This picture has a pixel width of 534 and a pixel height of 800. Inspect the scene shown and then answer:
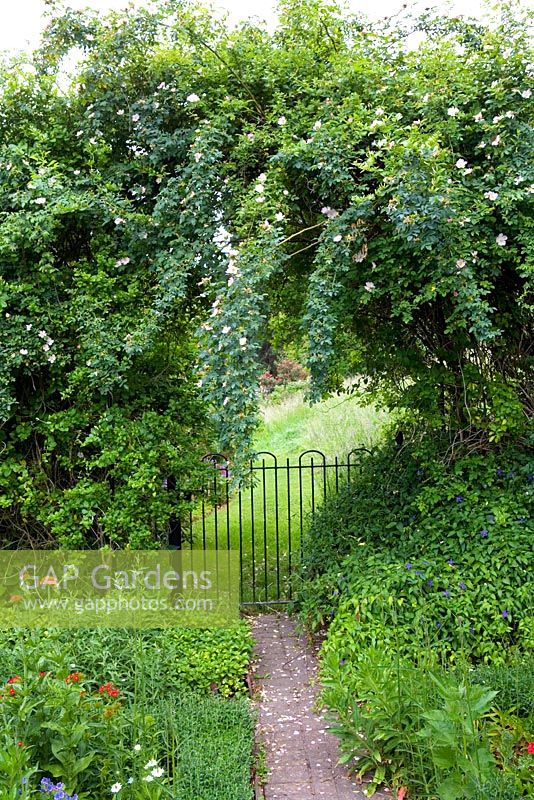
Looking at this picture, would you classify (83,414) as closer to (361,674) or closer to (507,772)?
(361,674)

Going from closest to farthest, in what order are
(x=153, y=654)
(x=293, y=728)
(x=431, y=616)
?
(x=293, y=728) → (x=153, y=654) → (x=431, y=616)

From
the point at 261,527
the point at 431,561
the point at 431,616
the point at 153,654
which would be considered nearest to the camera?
the point at 153,654

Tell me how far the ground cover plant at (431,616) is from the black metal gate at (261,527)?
0.50 metres

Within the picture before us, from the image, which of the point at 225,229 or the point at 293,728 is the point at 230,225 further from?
the point at 293,728

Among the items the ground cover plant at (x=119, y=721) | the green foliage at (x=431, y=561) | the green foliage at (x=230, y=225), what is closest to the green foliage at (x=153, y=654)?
the ground cover plant at (x=119, y=721)

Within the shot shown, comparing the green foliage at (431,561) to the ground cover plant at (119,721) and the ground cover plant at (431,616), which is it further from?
the ground cover plant at (119,721)

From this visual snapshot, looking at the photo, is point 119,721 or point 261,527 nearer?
point 119,721

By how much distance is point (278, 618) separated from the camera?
16.6 feet

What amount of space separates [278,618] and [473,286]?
2862mm

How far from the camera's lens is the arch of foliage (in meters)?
3.69

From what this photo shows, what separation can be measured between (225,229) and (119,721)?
271 centimetres

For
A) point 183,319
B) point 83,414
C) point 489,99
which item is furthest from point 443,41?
point 83,414

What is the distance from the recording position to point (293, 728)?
3471mm

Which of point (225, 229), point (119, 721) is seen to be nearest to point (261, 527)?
point (225, 229)
